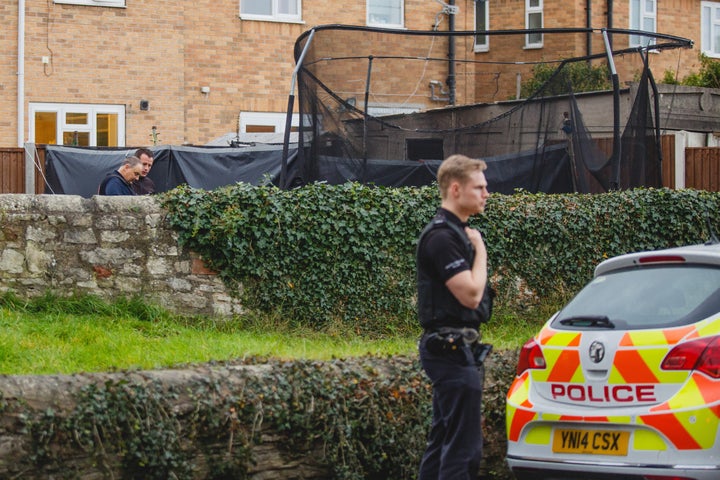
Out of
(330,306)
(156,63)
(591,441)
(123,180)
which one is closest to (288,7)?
(156,63)

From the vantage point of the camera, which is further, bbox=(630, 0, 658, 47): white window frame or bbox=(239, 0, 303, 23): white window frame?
bbox=(630, 0, 658, 47): white window frame

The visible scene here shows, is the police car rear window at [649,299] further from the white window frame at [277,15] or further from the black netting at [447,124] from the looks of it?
the white window frame at [277,15]

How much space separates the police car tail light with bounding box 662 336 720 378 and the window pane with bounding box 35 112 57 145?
1631 centimetres

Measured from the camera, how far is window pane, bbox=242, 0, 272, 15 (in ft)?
73.0

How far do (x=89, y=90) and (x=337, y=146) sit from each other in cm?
966

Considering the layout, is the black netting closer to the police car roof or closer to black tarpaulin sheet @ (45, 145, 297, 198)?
black tarpaulin sheet @ (45, 145, 297, 198)

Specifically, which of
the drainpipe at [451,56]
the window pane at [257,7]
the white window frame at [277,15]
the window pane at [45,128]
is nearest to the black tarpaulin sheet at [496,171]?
the drainpipe at [451,56]

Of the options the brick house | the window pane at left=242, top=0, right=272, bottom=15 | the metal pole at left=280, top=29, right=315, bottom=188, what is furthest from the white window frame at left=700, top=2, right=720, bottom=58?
the metal pole at left=280, top=29, right=315, bottom=188

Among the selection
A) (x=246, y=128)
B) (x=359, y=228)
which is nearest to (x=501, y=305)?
(x=359, y=228)

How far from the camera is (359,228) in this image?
1128 centimetres

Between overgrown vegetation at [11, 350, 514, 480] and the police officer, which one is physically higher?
the police officer

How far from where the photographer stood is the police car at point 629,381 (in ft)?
20.0

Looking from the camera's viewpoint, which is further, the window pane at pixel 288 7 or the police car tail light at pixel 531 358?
the window pane at pixel 288 7

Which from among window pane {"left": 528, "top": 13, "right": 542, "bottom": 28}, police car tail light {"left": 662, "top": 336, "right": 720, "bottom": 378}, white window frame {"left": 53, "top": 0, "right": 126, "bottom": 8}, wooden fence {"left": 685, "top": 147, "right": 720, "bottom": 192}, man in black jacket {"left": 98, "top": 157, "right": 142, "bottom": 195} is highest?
window pane {"left": 528, "top": 13, "right": 542, "bottom": 28}
